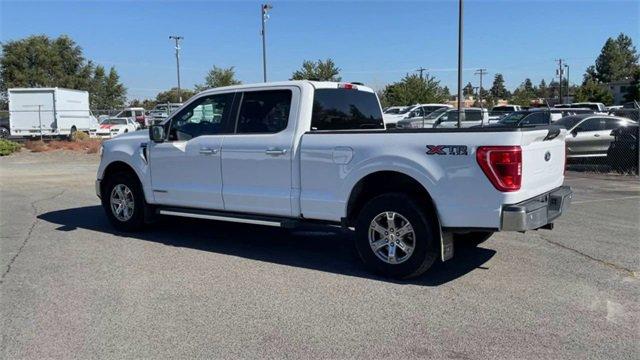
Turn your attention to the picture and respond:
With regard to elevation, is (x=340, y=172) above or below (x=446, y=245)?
above

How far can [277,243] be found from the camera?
23.9 ft

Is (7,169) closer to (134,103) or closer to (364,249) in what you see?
(364,249)

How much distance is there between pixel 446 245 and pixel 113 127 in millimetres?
33224

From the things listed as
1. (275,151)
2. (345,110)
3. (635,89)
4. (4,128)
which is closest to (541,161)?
(345,110)

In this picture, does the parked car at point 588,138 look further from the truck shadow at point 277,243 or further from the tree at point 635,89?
the tree at point 635,89

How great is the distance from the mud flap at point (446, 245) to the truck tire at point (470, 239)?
117cm

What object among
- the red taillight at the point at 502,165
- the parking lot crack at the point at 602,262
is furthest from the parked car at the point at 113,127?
the red taillight at the point at 502,165

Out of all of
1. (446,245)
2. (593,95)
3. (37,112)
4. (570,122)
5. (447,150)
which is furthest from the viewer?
(593,95)

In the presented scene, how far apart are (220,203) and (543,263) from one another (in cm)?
367

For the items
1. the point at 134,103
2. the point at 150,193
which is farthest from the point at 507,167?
the point at 134,103

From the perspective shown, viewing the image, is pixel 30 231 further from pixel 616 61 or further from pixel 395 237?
pixel 616 61

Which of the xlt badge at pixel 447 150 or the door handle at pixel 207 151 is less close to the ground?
the xlt badge at pixel 447 150

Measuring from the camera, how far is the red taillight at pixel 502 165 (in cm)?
494

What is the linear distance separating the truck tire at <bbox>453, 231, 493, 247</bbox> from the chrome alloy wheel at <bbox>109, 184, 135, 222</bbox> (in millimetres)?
4294
